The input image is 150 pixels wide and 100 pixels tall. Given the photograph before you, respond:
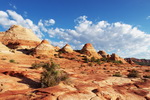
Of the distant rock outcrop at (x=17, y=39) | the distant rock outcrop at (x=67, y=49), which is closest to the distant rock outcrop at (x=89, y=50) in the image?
the distant rock outcrop at (x=67, y=49)

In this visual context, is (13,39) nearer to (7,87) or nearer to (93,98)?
(7,87)

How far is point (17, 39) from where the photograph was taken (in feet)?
168

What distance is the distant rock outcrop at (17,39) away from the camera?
154 ft

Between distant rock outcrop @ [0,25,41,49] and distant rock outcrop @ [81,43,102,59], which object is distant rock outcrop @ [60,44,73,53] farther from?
distant rock outcrop @ [0,25,41,49]

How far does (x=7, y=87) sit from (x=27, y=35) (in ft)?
182

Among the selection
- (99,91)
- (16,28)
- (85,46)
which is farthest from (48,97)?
(16,28)

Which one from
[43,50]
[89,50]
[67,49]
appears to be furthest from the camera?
[89,50]

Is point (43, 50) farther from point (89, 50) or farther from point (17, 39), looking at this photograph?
point (17, 39)

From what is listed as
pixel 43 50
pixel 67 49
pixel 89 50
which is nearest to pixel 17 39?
pixel 43 50

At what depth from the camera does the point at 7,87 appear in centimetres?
581

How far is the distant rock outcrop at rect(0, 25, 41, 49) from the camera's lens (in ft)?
154

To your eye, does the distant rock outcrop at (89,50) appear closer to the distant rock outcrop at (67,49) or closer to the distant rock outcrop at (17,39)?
the distant rock outcrop at (67,49)

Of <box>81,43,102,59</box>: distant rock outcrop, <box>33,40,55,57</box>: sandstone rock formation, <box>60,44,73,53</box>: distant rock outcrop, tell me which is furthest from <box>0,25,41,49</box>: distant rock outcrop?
<box>81,43,102,59</box>: distant rock outcrop

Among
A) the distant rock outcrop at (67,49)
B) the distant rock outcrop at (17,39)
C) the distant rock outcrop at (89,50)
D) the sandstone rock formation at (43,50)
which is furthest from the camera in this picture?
the distant rock outcrop at (17,39)
